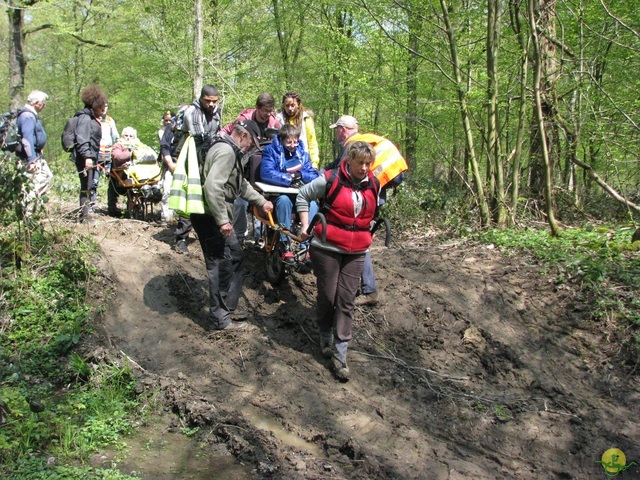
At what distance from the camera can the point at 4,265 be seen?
18.8 feet

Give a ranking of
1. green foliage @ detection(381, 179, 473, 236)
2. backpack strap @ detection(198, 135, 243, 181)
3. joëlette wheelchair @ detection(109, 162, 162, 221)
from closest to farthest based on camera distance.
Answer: backpack strap @ detection(198, 135, 243, 181), joëlette wheelchair @ detection(109, 162, 162, 221), green foliage @ detection(381, 179, 473, 236)

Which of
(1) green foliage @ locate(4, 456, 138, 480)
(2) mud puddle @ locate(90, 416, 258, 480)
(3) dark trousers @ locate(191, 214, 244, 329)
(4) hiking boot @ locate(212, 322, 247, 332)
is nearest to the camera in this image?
(1) green foliage @ locate(4, 456, 138, 480)

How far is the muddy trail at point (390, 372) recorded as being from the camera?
13.0ft

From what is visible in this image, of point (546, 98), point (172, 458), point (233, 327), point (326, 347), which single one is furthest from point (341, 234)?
point (546, 98)

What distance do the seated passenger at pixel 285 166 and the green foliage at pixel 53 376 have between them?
232 centimetres

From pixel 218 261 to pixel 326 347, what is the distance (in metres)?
1.48

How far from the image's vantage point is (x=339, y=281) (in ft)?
16.7

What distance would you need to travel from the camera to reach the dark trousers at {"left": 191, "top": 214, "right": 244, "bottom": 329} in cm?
539

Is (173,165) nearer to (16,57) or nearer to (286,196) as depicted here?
(286,196)

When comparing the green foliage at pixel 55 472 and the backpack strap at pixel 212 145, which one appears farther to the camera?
the backpack strap at pixel 212 145

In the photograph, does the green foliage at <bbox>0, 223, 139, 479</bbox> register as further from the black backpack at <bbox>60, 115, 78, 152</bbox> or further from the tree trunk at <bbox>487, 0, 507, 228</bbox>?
the tree trunk at <bbox>487, 0, 507, 228</bbox>

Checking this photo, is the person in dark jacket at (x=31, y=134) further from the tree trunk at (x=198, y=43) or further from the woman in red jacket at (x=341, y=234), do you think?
the woman in red jacket at (x=341, y=234)

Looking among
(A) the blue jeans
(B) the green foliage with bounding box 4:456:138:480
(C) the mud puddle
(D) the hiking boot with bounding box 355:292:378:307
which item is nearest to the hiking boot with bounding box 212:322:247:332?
(A) the blue jeans

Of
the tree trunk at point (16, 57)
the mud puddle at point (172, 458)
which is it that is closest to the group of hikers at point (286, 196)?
the mud puddle at point (172, 458)
